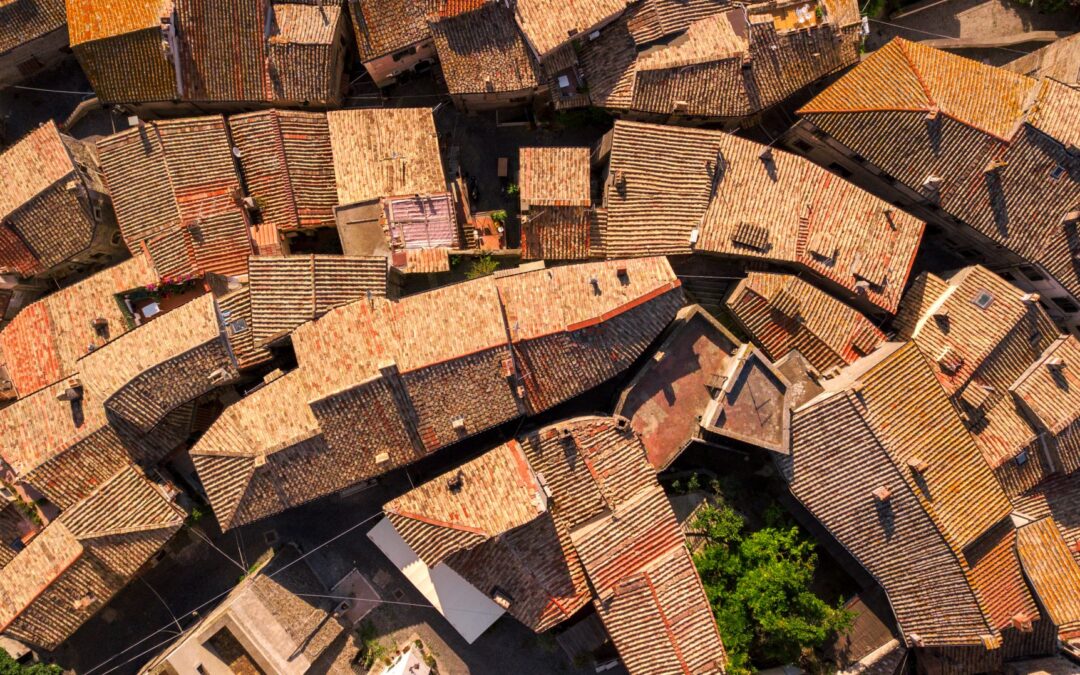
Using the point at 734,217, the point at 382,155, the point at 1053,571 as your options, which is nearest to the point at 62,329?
the point at 382,155

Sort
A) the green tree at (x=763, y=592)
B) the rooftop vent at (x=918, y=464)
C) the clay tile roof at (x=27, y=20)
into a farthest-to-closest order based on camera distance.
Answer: the clay tile roof at (x=27, y=20)
the green tree at (x=763, y=592)
the rooftop vent at (x=918, y=464)

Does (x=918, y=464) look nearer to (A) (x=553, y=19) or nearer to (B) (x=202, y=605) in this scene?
(A) (x=553, y=19)

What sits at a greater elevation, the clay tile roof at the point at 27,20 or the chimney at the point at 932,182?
the clay tile roof at the point at 27,20

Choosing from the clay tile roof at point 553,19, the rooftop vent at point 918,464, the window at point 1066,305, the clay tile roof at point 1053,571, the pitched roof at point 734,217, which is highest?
the clay tile roof at point 553,19

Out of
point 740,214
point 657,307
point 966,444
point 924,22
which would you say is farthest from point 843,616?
point 924,22

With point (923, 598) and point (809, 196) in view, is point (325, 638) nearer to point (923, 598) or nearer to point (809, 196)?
point (923, 598)

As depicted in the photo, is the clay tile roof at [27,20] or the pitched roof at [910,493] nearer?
the pitched roof at [910,493]

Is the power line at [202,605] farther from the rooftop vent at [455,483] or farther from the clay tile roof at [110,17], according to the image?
the clay tile roof at [110,17]

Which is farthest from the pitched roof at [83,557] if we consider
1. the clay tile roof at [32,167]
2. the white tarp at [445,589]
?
the clay tile roof at [32,167]
